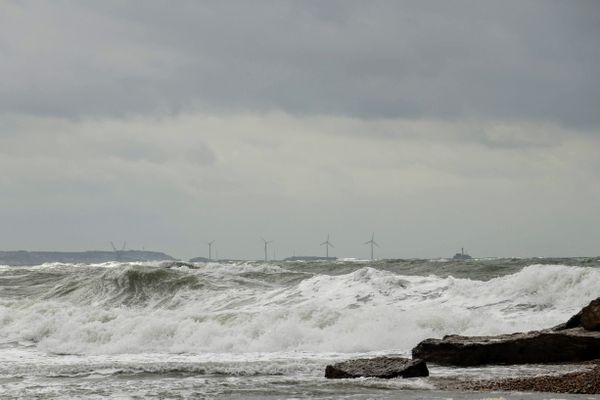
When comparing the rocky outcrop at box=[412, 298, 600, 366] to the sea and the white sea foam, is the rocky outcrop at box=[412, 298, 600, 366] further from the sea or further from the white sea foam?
the white sea foam

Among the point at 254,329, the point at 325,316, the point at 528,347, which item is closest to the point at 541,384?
the point at 528,347

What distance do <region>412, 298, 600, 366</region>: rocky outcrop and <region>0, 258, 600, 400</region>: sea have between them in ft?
1.56

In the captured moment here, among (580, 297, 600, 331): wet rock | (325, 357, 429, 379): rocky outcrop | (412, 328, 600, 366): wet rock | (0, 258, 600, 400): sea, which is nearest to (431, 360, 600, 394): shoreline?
(0, 258, 600, 400): sea

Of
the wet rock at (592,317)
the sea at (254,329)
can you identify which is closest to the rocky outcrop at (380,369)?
the sea at (254,329)

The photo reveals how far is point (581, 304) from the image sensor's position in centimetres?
2577

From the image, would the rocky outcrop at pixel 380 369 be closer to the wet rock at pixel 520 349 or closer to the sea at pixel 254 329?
the sea at pixel 254 329

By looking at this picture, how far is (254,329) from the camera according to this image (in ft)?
81.6

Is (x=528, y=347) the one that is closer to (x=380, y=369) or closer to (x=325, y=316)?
(x=380, y=369)

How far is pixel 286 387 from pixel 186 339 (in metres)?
10.8

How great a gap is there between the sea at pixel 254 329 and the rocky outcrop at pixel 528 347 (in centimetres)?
48

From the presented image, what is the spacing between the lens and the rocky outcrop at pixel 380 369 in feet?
50.4

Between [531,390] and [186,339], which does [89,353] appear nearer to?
[186,339]

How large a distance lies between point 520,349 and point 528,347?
0.17 m

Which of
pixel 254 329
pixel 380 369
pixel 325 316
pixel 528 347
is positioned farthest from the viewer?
pixel 325 316
